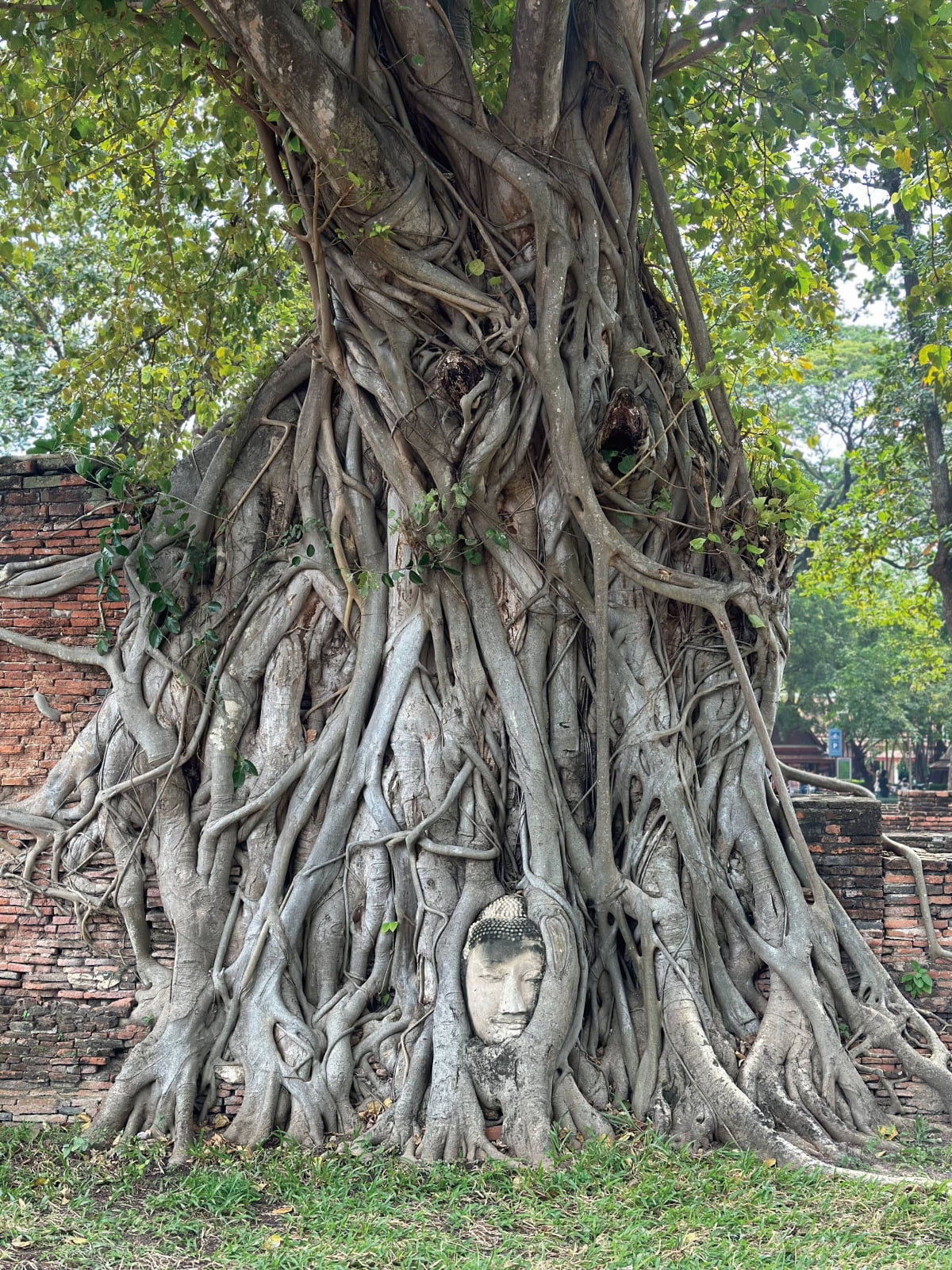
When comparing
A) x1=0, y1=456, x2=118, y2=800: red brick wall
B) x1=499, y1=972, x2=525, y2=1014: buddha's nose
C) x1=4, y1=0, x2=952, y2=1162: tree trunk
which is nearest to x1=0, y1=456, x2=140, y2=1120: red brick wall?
x1=0, y1=456, x2=118, y2=800: red brick wall

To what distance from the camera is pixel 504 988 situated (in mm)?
4426

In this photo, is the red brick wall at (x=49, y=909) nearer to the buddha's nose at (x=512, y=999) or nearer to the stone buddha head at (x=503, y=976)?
the stone buddha head at (x=503, y=976)

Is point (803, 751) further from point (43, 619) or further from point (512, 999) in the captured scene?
point (512, 999)

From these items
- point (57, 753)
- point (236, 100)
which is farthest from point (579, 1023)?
point (236, 100)

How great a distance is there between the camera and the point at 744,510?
5281 mm

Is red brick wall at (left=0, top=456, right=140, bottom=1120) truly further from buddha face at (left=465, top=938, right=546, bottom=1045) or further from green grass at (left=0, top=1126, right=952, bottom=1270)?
buddha face at (left=465, top=938, right=546, bottom=1045)

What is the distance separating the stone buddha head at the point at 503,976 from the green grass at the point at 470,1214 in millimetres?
519

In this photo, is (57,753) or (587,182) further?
(57,753)

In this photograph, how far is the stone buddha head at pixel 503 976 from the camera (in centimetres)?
441

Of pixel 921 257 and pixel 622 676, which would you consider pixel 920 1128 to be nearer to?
pixel 622 676

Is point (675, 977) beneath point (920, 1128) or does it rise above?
above

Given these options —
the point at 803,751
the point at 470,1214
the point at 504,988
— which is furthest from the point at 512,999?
the point at 803,751

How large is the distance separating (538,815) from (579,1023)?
0.84 meters

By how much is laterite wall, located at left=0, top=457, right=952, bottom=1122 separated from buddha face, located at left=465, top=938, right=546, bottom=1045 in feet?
3.63
